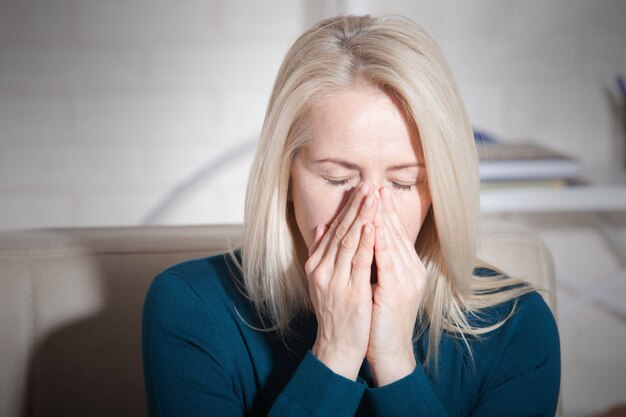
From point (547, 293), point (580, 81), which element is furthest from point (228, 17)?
point (547, 293)

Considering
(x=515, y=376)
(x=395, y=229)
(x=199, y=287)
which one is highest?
(x=395, y=229)

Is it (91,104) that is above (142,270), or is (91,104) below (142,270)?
above

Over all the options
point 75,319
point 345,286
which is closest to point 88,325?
point 75,319

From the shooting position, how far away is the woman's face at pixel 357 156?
0.96 m

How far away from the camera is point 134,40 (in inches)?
79.1

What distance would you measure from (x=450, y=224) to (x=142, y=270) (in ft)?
1.59

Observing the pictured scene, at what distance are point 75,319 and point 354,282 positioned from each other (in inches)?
17.5

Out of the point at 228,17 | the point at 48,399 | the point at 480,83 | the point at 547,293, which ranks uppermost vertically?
the point at 228,17

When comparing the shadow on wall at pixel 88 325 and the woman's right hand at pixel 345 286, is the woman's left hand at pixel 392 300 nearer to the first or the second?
the woman's right hand at pixel 345 286

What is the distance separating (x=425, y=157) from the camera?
0.97 meters

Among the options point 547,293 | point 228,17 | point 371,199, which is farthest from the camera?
point 228,17

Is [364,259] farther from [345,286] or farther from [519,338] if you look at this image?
[519,338]

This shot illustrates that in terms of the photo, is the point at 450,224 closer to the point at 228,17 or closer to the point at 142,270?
the point at 142,270

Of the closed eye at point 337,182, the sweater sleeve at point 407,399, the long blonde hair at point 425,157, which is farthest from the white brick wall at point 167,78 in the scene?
the sweater sleeve at point 407,399
